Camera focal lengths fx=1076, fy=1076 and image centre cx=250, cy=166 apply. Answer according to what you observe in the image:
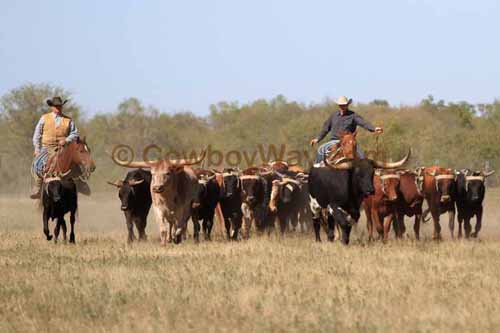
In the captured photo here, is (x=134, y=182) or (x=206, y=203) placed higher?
(x=134, y=182)

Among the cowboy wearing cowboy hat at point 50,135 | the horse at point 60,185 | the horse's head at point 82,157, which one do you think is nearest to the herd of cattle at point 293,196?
the horse's head at point 82,157

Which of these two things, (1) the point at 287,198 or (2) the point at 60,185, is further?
(1) the point at 287,198

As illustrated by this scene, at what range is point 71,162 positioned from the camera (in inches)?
739

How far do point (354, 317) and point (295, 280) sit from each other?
247 centimetres

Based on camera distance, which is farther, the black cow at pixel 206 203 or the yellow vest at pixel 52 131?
the black cow at pixel 206 203

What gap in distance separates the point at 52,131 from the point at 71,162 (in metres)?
0.63

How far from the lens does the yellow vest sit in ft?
61.1

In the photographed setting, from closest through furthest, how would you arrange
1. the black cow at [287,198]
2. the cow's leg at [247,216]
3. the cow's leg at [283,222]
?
the cow's leg at [247,216] < the black cow at [287,198] < the cow's leg at [283,222]

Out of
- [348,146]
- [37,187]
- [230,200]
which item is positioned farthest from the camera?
[230,200]

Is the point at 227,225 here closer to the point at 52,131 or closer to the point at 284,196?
the point at 284,196

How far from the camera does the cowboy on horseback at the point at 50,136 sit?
1850 centimetres

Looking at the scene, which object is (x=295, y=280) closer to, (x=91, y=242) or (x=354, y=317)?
(x=354, y=317)

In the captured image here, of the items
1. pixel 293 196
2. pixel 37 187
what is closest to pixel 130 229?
pixel 37 187

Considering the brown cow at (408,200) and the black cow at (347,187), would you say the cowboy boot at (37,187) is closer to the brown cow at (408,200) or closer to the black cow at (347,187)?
the black cow at (347,187)
